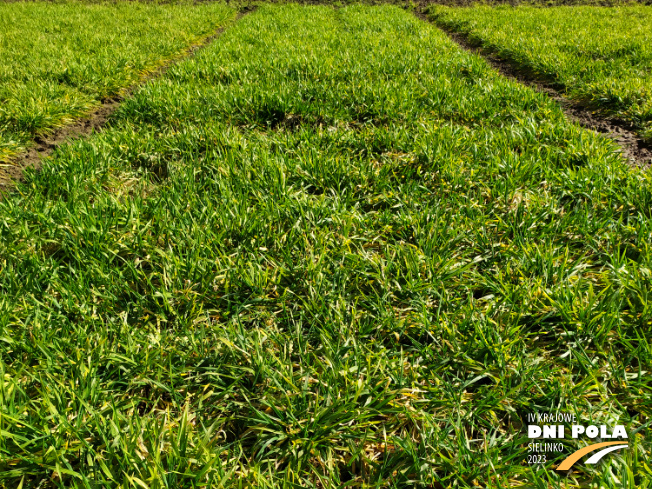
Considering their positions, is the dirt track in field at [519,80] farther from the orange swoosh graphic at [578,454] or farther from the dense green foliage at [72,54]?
the orange swoosh graphic at [578,454]

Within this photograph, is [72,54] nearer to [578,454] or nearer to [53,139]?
[53,139]

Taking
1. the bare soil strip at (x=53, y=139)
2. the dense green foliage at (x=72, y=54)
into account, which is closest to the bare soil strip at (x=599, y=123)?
the bare soil strip at (x=53, y=139)

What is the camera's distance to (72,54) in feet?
18.0

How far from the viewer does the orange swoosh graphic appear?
1253mm

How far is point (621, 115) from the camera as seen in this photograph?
403 cm

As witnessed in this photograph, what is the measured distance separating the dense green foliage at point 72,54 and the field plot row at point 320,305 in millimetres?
1062

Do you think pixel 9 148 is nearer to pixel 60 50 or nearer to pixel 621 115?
pixel 60 50

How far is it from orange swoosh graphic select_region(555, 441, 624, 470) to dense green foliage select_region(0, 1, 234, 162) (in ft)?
13.5

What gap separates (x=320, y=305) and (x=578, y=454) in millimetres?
1106

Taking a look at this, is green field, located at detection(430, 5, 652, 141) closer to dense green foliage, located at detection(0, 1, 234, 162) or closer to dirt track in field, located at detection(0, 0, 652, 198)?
dirt track in field, located at detection(0, 0, 652, 198)

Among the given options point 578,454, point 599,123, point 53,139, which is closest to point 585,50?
point 599,123

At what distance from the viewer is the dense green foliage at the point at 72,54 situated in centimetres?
375

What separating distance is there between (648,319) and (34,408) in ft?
8.11

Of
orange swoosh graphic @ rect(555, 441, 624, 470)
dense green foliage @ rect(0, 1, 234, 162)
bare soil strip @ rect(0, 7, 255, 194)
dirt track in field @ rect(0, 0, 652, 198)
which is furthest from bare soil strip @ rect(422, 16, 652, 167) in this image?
dense green foliage @ rect(0, 1, 234, 162)
